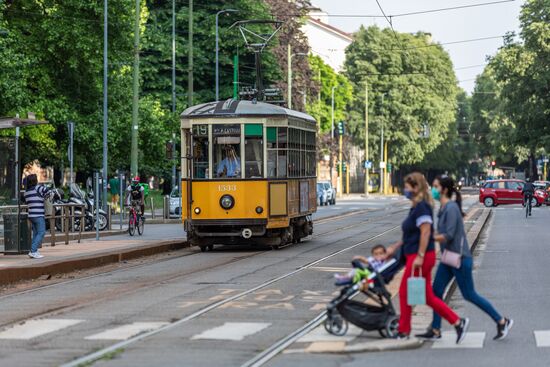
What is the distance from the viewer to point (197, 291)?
18.8 meters

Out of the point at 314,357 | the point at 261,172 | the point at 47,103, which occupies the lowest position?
the point at 314,357

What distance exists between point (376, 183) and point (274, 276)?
114 meters

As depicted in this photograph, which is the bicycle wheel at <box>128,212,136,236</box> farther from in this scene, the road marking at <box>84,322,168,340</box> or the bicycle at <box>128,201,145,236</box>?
the road marking at <box>84,322,168,340</box>

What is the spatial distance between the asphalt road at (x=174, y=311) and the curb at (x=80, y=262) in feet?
2.99

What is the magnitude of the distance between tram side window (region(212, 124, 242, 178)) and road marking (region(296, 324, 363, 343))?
15044 millimetres

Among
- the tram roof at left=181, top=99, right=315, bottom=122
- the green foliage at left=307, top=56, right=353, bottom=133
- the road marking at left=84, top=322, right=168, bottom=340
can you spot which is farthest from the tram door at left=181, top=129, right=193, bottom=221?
the green foliage at left=307, top=56, right=353, bottom=133

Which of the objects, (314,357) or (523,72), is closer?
(314,357)

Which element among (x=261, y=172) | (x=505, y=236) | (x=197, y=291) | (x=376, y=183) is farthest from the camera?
(x=376, y=183)

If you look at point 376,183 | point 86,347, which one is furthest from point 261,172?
point 376,183

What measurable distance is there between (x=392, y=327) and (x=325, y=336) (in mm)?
748

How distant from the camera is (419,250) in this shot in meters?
12.6

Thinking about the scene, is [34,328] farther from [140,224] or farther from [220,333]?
[140,224]

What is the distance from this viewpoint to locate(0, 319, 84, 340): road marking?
44.2 ft

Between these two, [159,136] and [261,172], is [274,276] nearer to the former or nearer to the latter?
[261,172]
